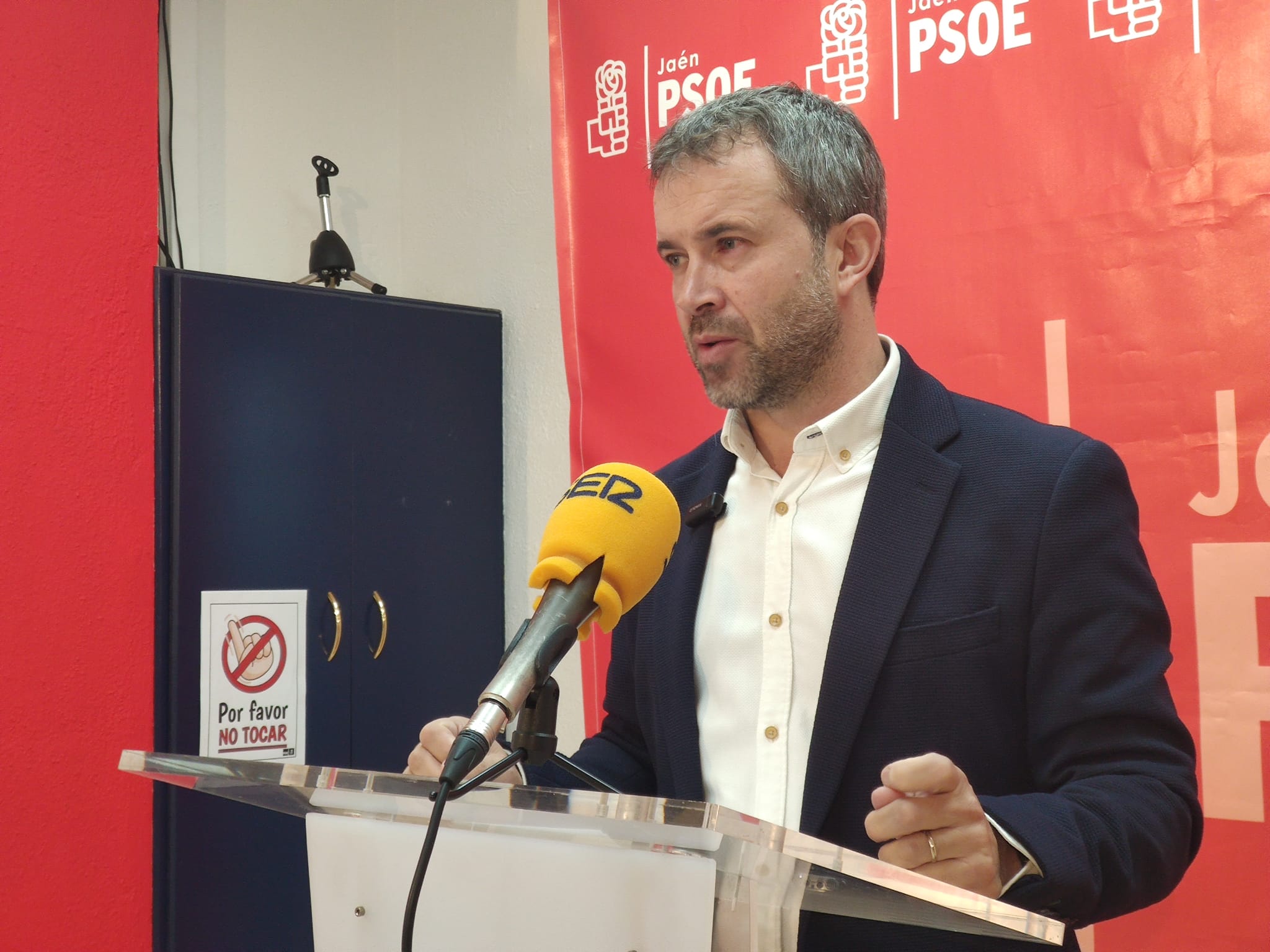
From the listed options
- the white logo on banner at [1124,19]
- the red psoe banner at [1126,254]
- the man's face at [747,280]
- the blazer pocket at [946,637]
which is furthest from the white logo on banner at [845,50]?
the blazer pocket at [946,637]

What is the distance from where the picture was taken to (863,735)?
124 centimetres

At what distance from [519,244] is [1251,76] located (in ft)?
6.51

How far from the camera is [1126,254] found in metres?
2.03

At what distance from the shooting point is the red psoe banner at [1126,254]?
1881 mm

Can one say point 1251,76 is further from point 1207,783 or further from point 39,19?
point 39,19

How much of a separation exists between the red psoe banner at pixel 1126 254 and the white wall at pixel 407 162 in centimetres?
94

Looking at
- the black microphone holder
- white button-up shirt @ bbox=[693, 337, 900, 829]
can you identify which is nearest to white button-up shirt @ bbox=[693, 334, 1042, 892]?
white button-up shirt @ bbox=[693, 337, 900, 829]

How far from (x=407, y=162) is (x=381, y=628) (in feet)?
4.87

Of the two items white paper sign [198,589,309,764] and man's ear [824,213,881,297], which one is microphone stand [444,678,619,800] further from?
white paper sign [198,589,309,764]

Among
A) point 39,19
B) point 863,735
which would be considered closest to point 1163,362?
point 863,735

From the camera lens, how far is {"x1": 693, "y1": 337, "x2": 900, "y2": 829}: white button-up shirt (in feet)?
4.35

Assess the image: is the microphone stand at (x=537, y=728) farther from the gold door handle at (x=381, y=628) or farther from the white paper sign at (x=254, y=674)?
the gold door handle at (x=381, y=628)

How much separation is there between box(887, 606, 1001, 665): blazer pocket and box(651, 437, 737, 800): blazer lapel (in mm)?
263

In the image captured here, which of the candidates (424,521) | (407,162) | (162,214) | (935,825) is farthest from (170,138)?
(935,825)
